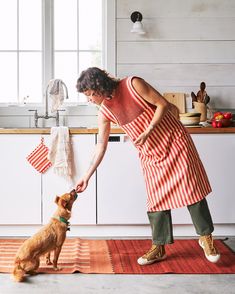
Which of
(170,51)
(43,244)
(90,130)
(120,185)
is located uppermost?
(170,51)

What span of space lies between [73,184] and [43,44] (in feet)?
4.28

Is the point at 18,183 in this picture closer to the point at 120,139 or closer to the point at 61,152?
the point at 61,152

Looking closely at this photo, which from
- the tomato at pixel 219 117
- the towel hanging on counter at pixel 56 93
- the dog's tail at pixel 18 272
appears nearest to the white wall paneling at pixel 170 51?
the towel hanging on counter at pixel 56 93

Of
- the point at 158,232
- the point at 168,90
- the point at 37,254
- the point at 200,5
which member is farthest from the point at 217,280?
the point at 200,5

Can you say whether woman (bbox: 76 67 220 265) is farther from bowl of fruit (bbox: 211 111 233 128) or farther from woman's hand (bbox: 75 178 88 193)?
bowl of fruit (bbox: 211 111 233 128)

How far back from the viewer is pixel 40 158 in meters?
4.28

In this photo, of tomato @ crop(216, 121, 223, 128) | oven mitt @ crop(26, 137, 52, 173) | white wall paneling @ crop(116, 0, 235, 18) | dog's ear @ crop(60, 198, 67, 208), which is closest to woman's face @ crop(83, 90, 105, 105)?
dog's ear @ crop(60, 198, 67, 208)

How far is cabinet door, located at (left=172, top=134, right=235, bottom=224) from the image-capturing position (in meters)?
4.33

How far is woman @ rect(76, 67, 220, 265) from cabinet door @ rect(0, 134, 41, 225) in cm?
86

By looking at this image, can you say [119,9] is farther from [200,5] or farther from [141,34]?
[200,5]

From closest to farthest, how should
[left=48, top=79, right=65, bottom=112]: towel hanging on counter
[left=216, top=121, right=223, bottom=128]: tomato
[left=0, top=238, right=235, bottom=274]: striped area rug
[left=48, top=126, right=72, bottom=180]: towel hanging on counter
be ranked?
[left=0, top=238, right=235, bottom=274]: striped area rug → [left=48, top=126, right=72, bottom=180]: towel hanging on counter → [left=216, top=121, right=223, bottom=128]: tomato → [left=48, top=79, right=65, bottom=112]: towel hanging on counter

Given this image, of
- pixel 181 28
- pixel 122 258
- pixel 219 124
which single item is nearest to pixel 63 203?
pixel 122 258

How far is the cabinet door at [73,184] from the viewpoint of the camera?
432 cm

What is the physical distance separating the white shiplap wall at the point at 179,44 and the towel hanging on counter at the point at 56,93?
486 millimetres
